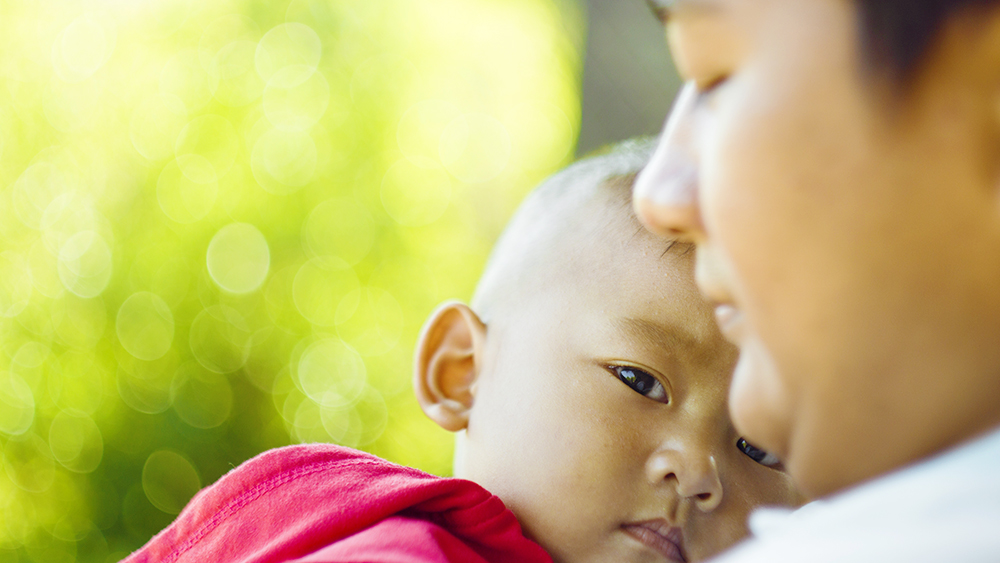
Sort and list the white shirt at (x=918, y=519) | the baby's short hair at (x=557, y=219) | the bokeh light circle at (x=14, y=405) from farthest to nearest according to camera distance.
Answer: the bokeh light circle at (x=14, y=405)
the baby's short hair at (x=557, y=219)
the white shirt at (x=918, y=519)

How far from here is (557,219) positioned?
39.1 inches

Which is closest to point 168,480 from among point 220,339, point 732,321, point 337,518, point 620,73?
point 220,339

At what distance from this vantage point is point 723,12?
1.45ft

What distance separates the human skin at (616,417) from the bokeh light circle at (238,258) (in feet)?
3.16

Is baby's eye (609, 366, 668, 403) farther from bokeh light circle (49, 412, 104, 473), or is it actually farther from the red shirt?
bokeh light circle (49, 412, 104, 473)

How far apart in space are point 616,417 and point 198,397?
116cm

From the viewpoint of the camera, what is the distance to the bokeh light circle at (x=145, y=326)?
1.63 metres

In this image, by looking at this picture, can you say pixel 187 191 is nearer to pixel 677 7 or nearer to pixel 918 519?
pixel 677 7

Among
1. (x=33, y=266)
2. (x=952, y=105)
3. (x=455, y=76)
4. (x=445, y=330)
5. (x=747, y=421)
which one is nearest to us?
(x=952, y=105)

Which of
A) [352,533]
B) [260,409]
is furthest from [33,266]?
[352,533]

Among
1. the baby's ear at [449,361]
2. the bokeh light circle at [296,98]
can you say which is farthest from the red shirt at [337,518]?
the bokeh light circle at [296,98]

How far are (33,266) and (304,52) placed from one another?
2.32 feet

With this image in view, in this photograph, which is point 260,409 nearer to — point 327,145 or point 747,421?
point 327,145

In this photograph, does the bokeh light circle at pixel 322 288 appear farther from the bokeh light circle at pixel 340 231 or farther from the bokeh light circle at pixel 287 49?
the bokeh light circle at pixel 287 49
